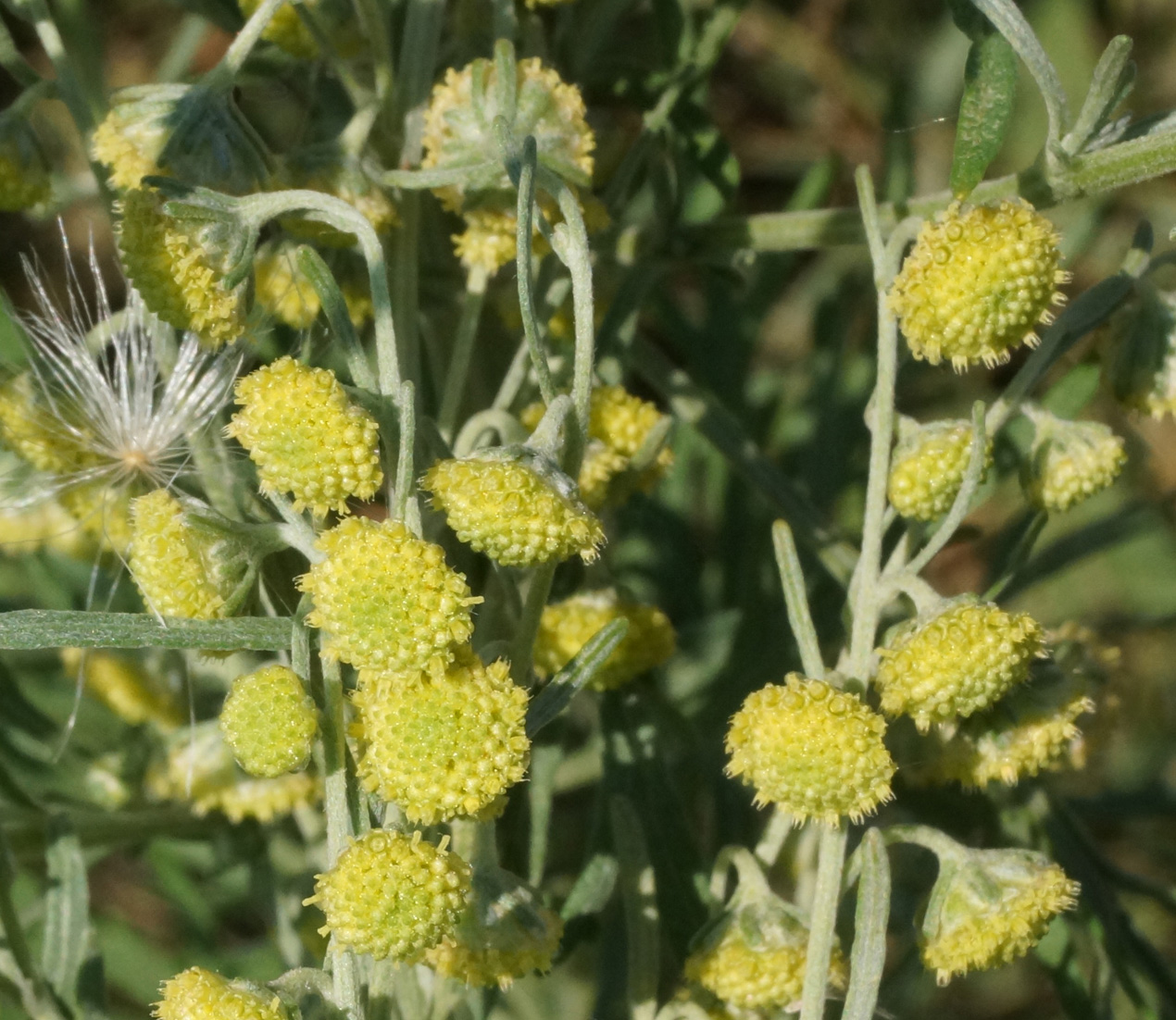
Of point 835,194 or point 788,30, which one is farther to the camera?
point 788,30

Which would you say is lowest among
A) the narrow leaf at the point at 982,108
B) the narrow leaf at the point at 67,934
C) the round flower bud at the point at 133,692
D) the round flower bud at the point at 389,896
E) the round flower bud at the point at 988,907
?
the narrow leaf at the point at 67,934

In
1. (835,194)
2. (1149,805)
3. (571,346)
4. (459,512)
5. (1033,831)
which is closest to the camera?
(459,512)

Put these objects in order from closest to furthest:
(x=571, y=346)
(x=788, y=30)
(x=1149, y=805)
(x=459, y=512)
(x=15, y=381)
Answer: (x=459, y=512), (x=15, y=381), (x=571, y=346), (x=1149, y=805), (x=788, y=30)

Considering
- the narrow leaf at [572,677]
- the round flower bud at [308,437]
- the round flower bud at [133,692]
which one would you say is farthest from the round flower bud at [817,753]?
the round flower bud at [133,692]

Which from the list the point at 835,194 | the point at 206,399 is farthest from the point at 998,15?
the point at 835,194

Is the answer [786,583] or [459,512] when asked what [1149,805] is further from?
[459,512]

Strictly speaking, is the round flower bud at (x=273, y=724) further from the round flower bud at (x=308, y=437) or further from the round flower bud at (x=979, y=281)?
the round flower bud at (x=979, y=281)

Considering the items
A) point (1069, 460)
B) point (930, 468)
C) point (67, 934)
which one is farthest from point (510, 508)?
point (67, 934)
